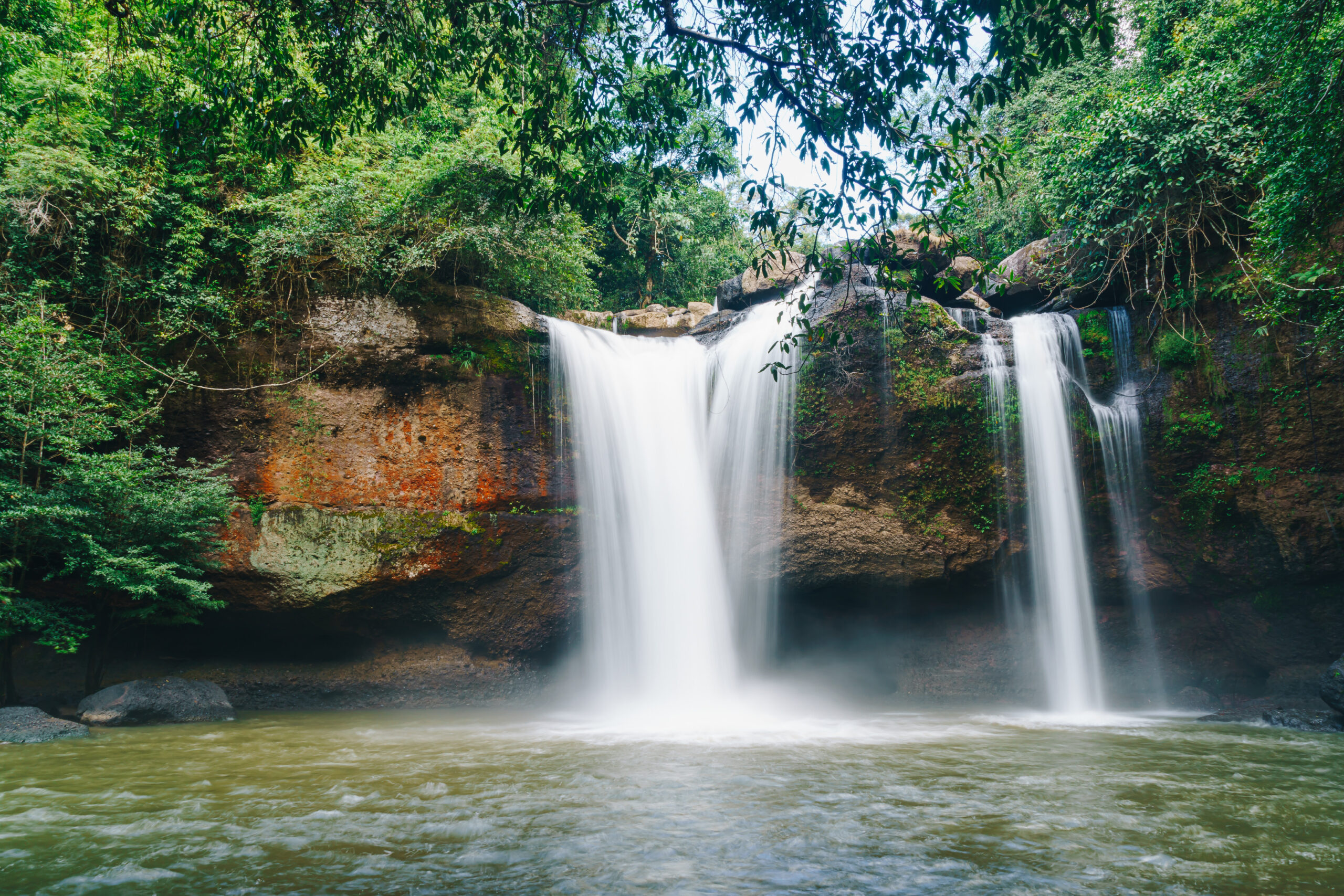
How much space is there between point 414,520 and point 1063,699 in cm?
975

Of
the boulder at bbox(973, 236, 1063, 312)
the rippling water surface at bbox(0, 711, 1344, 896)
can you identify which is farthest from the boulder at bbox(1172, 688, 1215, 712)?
the boulder at bbox(973, 236, 1063, 312)

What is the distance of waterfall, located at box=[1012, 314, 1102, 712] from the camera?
34.7 ft

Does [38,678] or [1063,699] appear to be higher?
[38,678]

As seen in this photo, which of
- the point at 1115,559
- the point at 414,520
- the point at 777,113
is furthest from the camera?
the point at 1115,559

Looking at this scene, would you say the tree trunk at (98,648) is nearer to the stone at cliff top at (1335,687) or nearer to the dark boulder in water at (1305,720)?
the dark boulder in water at (1305,720)

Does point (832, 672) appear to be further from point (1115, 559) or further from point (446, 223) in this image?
point (446, 223)

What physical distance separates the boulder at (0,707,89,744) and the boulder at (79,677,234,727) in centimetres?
48

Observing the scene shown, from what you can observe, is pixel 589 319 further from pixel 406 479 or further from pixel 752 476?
pixel 406 479

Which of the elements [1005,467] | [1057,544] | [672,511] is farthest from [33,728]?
[1057,544]

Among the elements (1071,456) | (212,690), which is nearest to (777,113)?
(1071,456)

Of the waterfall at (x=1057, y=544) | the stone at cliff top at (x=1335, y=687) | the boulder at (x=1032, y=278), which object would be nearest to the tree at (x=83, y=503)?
the waterfall at (x=1057, y=544)

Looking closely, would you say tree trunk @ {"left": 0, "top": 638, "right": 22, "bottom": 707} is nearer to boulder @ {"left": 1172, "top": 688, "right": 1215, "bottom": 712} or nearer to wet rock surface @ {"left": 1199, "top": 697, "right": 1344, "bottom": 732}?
wet rock surface @ {"left": 1199, "top": 697, "right": 1344, "bottom": 732}

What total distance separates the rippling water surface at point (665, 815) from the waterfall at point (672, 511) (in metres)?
3.10

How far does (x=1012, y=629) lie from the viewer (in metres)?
11.1
